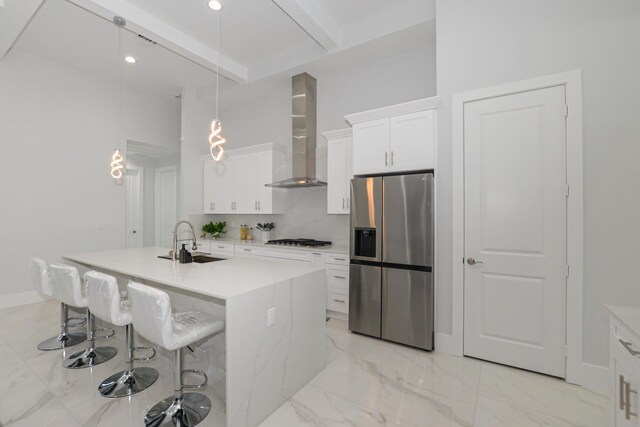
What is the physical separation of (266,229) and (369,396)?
3.14 metres

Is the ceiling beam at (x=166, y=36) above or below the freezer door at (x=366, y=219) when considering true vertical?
above

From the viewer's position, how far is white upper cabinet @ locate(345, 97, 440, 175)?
2.97 m

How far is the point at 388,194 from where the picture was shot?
10.0 ft

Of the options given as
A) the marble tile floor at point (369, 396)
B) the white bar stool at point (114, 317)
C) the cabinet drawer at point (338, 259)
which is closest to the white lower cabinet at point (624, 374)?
the marble tile floor at point (369, 396)

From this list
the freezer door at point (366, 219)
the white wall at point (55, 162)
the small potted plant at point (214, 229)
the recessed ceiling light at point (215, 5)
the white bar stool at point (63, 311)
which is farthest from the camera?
the small potted plant at point (214, 229)

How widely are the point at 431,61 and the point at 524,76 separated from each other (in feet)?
4.52

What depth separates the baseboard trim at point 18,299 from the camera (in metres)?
4.04

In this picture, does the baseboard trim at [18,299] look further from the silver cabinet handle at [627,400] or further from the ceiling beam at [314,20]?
the silver cabinet handle at [627,400]

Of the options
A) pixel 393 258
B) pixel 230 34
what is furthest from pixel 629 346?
pixel 230 34

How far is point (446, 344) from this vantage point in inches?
113

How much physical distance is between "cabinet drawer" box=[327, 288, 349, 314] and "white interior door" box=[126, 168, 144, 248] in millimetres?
5555

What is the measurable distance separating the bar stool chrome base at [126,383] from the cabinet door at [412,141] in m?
2.89

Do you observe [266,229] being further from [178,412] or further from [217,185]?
[178,412]

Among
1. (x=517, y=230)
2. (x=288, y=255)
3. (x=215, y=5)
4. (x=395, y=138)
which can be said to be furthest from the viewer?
Result: (x=288, y=255)
